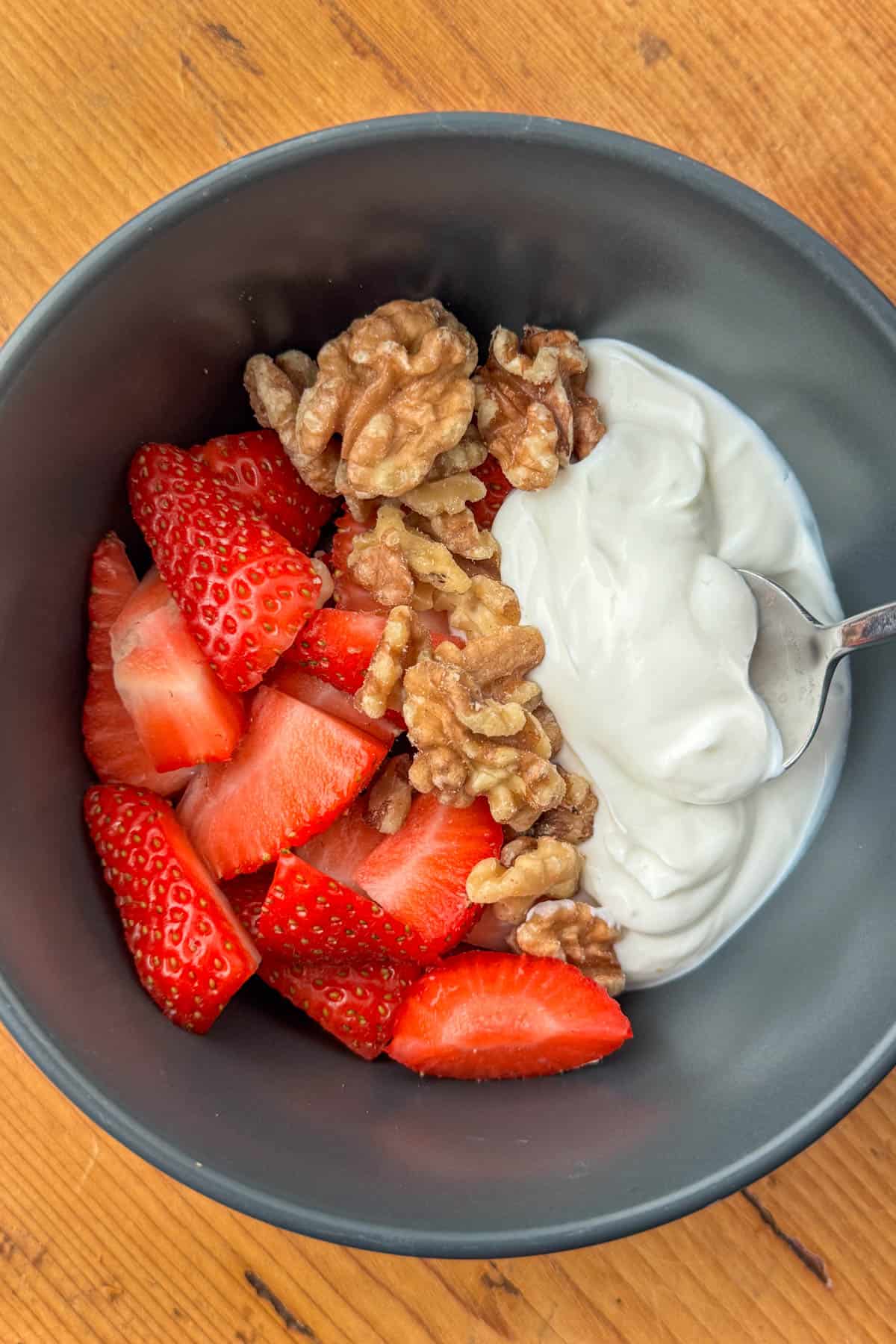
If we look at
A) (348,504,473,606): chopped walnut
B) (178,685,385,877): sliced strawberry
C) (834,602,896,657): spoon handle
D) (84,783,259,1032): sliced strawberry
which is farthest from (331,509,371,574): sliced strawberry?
(834,602,896,657): spoon handle

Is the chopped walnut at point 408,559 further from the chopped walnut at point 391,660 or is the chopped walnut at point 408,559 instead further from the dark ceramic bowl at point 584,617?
the dark ceramic bowl at point 584,617

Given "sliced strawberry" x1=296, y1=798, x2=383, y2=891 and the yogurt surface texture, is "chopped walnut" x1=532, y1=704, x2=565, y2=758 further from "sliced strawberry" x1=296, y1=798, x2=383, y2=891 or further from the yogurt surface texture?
"sliced strawberry" x1=296, y1=798, x2=383, y2=891

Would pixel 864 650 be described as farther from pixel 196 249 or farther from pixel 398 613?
pixel 196 249

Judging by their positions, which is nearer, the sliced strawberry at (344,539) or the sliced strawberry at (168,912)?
the sliced strawberry at (168,912)

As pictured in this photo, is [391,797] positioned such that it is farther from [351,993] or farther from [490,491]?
[490,491]

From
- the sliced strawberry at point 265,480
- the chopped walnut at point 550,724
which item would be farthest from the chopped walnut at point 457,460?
the chopped walnut at point 550,724

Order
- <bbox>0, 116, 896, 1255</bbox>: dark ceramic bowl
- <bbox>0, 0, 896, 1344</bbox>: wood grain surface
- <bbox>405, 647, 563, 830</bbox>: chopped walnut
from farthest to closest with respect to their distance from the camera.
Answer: <bbox>0, 0, 896, 1344</bbox>: wood grain surface → <bbox>405, 647, 563, 830</bbox>: chopped walnut → <bbox>0, 116, 896, 1255</bbox>: dark ceramic bowl
